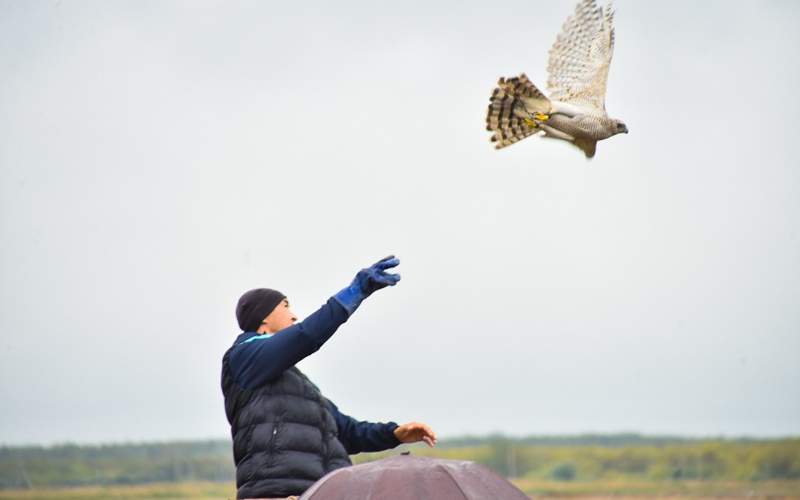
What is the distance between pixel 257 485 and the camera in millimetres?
4523

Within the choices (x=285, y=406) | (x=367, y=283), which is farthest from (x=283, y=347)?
(x=367, y=283)

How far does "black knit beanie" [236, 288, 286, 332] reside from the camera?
16.3 feet

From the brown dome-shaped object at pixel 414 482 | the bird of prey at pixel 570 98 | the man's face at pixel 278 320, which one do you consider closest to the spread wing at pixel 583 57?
the bird of prey at pixel 570 98

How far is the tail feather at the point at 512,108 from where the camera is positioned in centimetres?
892

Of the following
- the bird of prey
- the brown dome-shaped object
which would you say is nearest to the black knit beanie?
the brown dome-shaped object

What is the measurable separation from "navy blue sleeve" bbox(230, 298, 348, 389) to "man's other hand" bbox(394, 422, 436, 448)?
1.64 ft

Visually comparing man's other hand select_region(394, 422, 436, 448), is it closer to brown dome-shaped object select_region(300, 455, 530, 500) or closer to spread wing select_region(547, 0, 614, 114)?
brown dome-shaped object select_region(300, 455, 530, 500)

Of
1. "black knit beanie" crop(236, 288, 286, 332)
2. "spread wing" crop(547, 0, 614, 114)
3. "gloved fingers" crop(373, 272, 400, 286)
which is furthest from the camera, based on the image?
"spread wing" crop(547, 0, 614, 114)

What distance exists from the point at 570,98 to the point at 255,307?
4.83 meters

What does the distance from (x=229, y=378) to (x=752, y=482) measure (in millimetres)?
14762

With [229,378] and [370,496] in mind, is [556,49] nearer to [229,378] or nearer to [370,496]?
[229,378]

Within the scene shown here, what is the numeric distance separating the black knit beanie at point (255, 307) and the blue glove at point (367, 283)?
0.52 m

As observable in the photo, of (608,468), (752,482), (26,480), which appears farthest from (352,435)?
(608,468)

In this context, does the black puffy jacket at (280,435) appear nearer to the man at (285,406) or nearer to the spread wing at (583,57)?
the man at (285,406)
